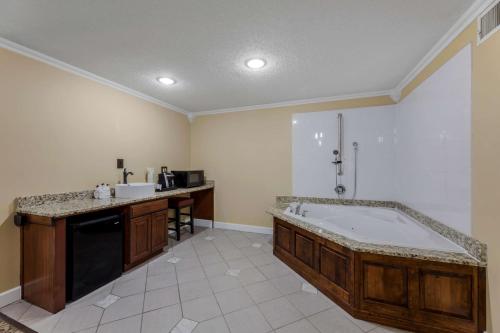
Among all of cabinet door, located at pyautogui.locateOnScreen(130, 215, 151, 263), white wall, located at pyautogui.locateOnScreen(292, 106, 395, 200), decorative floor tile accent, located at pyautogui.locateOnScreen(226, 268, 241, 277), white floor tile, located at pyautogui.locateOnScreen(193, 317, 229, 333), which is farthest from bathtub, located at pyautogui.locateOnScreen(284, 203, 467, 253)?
cabinet door, located at pyautogui.locateOnScreen(130, 215, 151, 263)

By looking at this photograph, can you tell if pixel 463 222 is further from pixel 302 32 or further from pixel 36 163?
pixel 36 163

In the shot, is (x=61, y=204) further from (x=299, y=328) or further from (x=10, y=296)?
(x=299, y=328)

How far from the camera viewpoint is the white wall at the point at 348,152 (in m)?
3.10

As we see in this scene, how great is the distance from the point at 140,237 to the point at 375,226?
119 inches

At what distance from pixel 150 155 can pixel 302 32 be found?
2.88 meters

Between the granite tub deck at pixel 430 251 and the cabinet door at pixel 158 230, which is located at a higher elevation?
the granite tub deck at pixel 430 251

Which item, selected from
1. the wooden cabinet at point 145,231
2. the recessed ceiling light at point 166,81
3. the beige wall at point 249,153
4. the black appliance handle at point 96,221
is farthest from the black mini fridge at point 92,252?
the beige wall at point 249,153

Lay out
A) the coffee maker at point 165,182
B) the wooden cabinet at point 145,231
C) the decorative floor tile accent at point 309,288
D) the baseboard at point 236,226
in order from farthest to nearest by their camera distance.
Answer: the baseboard at point 236,226, the coffee maker at point 165,182, the wooden cabinet at point 145,231, the decorative floor tile accent at point 309,288

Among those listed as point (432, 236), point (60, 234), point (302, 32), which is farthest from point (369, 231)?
point (60, 234)

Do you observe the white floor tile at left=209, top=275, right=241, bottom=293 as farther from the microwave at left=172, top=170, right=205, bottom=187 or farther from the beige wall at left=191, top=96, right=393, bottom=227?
the microwave at left=172, top=170, right=205, bottom=187

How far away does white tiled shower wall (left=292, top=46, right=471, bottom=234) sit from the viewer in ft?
5.55

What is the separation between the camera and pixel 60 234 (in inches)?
69.2

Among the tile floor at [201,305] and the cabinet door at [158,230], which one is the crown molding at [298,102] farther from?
the tile floor at [201,305]

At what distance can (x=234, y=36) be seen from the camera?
1773 millimetres
